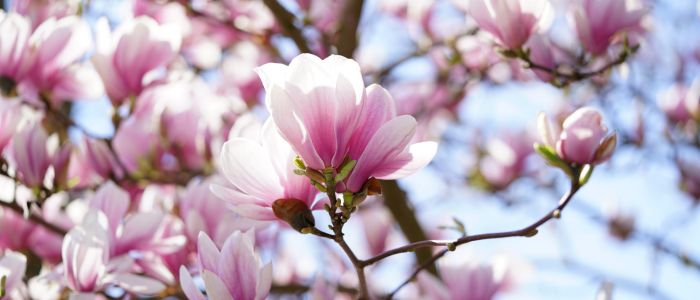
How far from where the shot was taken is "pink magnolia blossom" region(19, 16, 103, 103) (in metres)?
1.31

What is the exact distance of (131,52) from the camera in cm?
136

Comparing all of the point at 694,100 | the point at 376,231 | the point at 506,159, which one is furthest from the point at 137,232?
the point at 694,100

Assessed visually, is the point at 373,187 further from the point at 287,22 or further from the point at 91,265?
the point at 287,22

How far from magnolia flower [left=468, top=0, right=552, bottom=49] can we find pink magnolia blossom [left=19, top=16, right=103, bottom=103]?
0.68m

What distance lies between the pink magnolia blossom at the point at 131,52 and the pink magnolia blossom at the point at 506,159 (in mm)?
1343

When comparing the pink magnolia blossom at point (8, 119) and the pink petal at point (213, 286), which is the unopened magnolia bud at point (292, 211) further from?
the pink magnolia blossom at point (8, 119)

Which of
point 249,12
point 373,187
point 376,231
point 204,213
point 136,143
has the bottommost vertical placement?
point 376,231

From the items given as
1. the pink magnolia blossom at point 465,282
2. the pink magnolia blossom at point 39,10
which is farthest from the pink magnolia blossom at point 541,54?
the pink magnolia blossom at point 39,10

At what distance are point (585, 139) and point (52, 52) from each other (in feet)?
2.97

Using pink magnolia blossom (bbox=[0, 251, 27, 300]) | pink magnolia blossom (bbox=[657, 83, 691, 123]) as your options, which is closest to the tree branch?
pink magnolia blossom (bbox=[0, 251, 27, 300])

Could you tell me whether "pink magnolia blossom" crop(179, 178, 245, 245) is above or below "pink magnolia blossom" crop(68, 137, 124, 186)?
above

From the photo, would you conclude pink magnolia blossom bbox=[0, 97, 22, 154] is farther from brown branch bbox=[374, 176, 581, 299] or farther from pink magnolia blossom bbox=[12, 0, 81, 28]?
brown branch bbox=[374, 176, 581, 299]

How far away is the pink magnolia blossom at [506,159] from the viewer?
2469mm

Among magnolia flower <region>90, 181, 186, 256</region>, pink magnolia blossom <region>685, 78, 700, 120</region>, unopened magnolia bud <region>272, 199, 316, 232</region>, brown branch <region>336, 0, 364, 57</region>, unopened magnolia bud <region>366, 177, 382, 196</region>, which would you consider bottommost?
pink magnolia blossom <region>685, 78, 700, 120</region>
